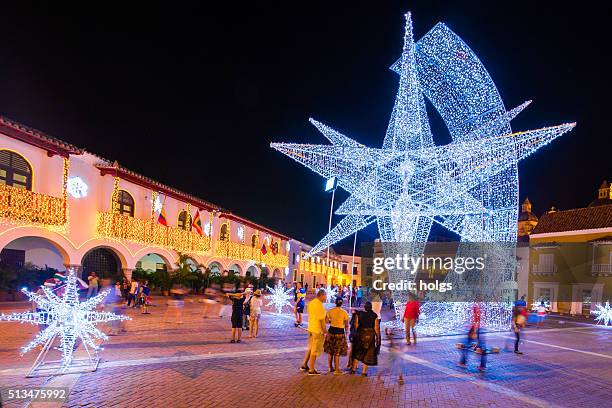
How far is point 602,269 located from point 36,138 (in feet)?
114

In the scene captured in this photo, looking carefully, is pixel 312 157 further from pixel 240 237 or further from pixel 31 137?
pixel 240 237

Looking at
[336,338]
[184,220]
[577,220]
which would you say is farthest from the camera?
[577,220]

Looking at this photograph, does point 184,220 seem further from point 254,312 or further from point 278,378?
point 278,378

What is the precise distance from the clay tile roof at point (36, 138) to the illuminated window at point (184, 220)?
1014 centimetres

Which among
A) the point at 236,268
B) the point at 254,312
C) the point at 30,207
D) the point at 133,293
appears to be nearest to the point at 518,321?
the point at 254,312

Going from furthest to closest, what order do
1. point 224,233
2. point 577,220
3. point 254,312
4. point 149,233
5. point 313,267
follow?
point 313,267
point 577,220
point 224,233
point 149,233
point 254,312

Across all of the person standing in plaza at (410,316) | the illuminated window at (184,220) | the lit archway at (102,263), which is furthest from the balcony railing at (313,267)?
the person standing in plaza at (410,316)

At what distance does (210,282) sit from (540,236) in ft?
89.8

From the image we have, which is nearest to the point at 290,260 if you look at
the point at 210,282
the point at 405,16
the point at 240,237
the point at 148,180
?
the point at 240,237

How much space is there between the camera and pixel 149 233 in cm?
2331

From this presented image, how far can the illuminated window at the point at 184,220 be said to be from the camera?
1081 inches

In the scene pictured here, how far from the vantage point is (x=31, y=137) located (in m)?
15.8

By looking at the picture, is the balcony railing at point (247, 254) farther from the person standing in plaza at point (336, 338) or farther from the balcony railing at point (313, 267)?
the person standing in plaza at point (336, 338)

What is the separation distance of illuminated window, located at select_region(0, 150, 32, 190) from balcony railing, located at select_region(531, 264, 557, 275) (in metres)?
35.3
